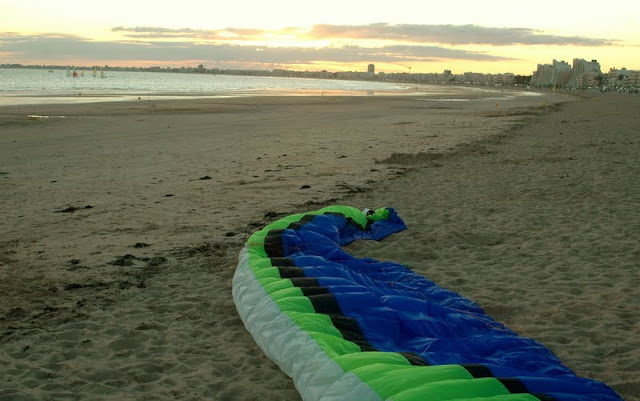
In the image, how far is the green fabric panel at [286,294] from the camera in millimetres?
4152

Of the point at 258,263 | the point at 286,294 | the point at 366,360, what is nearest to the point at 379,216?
the point at 258,263

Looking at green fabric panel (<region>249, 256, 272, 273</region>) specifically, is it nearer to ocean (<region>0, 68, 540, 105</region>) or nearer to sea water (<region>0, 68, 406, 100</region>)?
ocean (<region>0, 68, 540, 105</region>)

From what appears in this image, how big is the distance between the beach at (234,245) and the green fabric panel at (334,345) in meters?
0.34

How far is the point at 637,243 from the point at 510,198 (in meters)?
2.58

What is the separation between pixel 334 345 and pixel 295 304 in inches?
26.8

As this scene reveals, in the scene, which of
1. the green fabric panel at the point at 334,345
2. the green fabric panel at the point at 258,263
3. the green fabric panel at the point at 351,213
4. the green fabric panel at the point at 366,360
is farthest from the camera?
the green fabric panel at the point at 351,213

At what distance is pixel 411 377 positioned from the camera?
9.12ft

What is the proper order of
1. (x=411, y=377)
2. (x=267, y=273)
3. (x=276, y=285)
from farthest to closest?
(x=267, y=273) < (x=276, y=285) < (x=411, y=377)

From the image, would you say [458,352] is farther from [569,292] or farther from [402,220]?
[402,220]

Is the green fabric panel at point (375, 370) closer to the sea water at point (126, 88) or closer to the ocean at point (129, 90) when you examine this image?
the ocean at point (129, 90)

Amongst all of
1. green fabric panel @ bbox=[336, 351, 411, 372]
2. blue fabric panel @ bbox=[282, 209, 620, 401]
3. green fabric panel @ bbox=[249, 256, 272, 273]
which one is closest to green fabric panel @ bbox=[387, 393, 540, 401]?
blue fabric panel @ bbox=[282, 209, 620, 401]

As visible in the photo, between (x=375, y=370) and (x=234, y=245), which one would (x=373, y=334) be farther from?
(x=234, y=245)

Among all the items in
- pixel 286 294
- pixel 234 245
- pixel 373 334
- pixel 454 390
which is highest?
pixel 454 390

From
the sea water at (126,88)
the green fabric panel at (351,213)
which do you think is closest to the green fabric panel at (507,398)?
the green fabric panel at (351,213)
